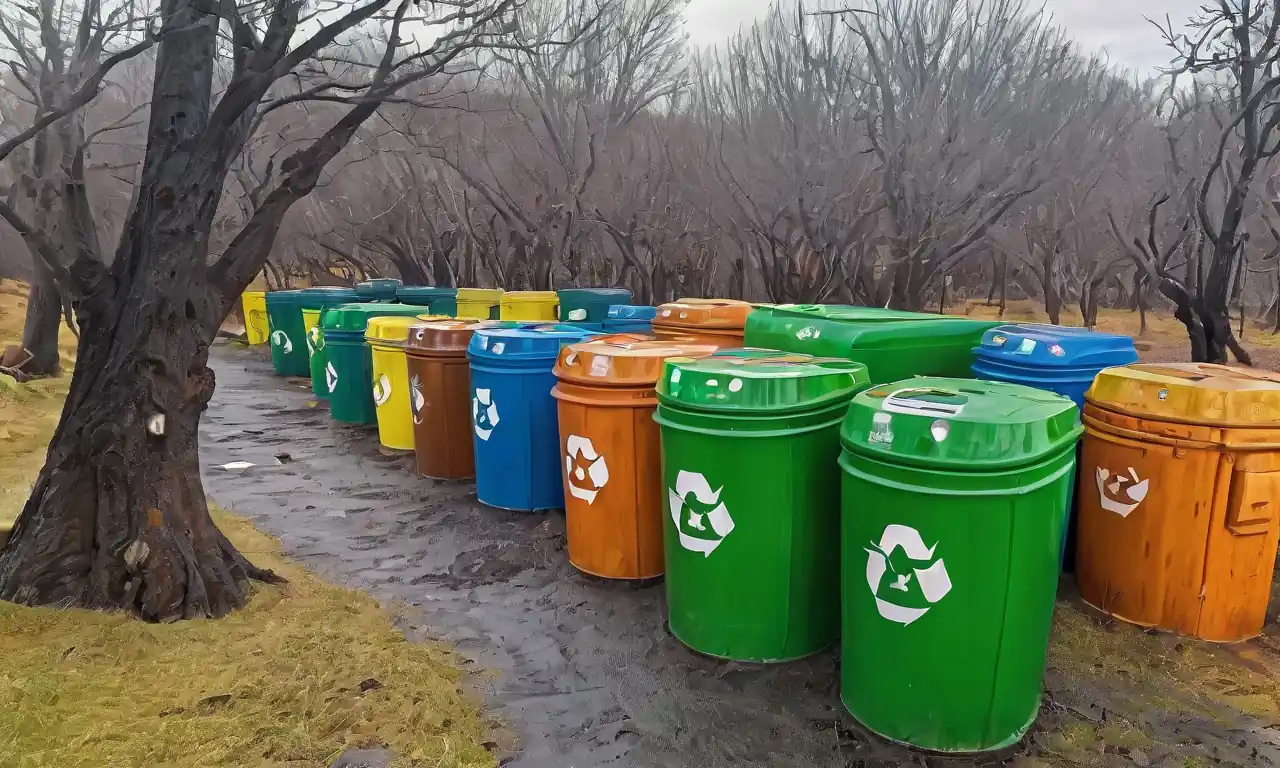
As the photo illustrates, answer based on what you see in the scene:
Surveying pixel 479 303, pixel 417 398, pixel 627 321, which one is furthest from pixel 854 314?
pixel 479 303

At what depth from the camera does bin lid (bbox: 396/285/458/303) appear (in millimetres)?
11728

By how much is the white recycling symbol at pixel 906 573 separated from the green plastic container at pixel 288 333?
10.7 metres

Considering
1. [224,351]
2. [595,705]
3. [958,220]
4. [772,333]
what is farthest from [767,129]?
[595,705]

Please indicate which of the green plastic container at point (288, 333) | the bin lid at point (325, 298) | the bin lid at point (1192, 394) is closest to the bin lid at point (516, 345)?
the bin lid at point (1192, 394)

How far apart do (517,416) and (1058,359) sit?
9.82ft

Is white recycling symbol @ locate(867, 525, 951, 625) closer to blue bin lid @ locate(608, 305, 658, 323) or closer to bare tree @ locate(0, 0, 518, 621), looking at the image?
bare tree @ locate(0, 0, 518, 621)

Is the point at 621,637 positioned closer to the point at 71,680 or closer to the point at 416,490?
the point at 71,680

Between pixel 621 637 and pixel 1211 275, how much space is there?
6325 mm

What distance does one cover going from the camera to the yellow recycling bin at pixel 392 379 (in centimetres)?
641

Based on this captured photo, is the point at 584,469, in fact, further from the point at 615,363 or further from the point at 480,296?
the point at 480,296

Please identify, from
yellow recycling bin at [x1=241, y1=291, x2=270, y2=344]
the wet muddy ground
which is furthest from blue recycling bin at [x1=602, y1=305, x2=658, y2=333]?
yellow recycling bin at [x1=241, y1=291, x2=270, y2=344]

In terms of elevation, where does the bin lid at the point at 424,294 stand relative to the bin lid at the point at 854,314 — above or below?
below

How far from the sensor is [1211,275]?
6680 mm

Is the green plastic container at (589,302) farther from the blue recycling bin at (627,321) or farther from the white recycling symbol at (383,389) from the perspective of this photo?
the white recycling symbol at (383,389)
